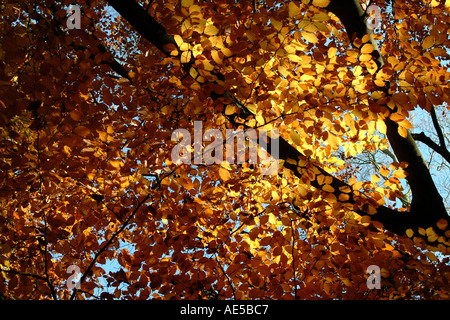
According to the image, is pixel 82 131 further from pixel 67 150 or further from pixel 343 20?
pixel 343 20

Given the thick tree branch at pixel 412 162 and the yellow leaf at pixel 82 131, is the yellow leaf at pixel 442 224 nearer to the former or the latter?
the thick tree branch at pixel 412 162

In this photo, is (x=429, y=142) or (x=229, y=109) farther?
(x=429, y=142)

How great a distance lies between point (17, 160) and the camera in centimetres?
272

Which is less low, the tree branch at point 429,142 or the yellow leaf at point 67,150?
the tree branch at point 429,142

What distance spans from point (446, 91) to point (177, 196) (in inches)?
119

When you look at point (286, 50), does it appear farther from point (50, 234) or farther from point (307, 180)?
point (50, 234)

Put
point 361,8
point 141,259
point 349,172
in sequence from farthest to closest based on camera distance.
→ point 349,172 < point 361,8 < point 141,259

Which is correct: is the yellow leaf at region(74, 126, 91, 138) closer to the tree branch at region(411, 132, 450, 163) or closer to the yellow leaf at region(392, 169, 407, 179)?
the yellow leaf at region(392, 169, 407, 179)

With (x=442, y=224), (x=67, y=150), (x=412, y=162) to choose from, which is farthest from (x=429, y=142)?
(x=67, y=150)

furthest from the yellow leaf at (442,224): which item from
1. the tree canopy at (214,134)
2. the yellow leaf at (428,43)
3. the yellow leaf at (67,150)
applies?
→ the yellow leaf at (67,150)

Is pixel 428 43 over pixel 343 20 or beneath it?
beneath

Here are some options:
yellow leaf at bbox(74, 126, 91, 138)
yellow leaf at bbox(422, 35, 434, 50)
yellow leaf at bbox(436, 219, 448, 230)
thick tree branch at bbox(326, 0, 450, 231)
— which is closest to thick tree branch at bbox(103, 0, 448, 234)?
thick tree branch at bbox(326, 0, 450, 231)
